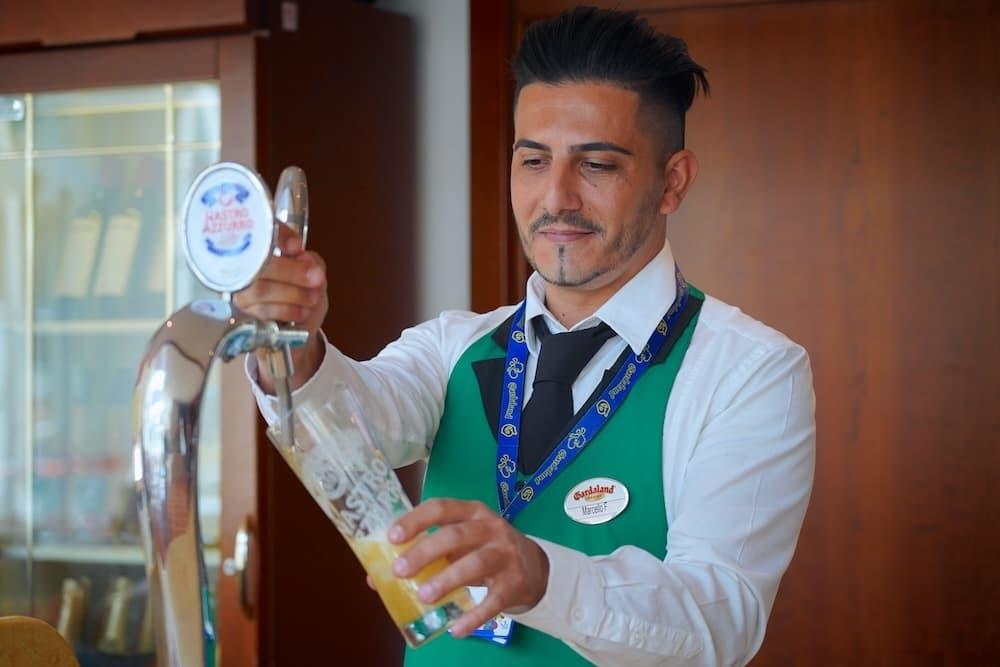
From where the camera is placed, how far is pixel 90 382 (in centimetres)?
252

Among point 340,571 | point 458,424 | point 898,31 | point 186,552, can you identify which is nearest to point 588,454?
point 458,424

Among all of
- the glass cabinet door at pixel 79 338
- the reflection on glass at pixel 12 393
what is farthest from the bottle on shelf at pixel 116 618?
the reflection on glass at pixel 12 393

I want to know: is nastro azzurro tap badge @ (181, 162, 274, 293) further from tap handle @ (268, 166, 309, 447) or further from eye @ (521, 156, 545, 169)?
eye @ (521, 156, 545, 169)

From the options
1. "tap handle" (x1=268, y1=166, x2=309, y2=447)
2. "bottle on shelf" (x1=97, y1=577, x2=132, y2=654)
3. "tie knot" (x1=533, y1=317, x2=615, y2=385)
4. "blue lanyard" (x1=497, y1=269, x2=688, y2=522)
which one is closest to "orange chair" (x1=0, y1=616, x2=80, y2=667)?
"tap handle" (x1=268, y1=166, x2=309, y2=447)

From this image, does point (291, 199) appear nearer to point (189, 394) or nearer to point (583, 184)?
point (189, 394)

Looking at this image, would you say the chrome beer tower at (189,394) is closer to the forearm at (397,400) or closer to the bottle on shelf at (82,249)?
the forearm at (397,400)

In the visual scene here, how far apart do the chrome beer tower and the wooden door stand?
1.94 metres

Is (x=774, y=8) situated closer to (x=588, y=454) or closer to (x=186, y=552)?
(x=588, y=454)

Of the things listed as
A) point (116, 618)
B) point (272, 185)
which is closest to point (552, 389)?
point (272, 185)

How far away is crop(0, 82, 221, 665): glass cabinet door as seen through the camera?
97.0 inches

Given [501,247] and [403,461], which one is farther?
[501,247]

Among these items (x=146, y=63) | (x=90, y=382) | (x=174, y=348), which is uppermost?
(x=146, y=63)

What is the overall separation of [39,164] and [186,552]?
6.65ft

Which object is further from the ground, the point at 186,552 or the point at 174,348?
the point at 174,348
